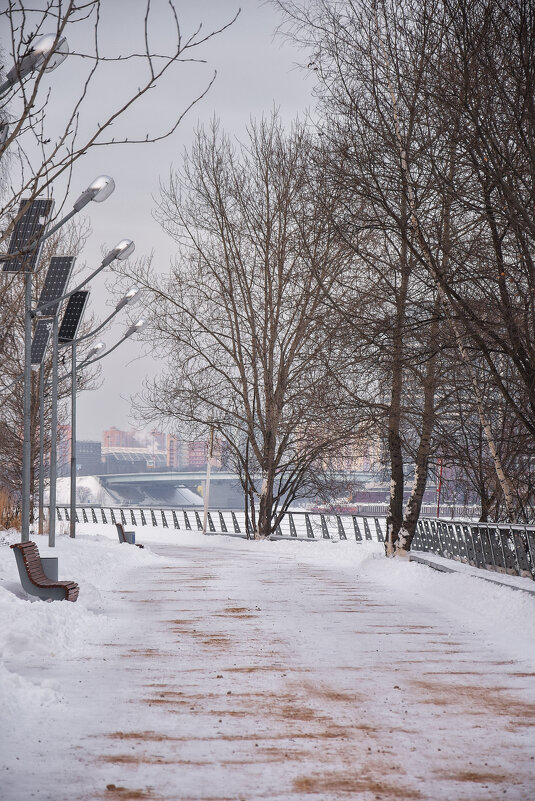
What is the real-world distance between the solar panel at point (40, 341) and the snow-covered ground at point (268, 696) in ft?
43.8

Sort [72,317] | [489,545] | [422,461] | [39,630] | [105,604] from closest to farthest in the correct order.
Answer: [39,630]
[105,604]
[489,545]
[422,461]
[72,317]

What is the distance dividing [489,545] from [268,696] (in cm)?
1272

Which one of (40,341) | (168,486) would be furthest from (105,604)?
(168,486)

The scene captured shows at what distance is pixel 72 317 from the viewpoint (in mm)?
26672

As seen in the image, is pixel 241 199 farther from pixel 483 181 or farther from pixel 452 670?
pixel 452 670

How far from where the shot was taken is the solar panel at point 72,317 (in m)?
26.2

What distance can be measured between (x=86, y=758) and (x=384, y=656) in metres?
4.40

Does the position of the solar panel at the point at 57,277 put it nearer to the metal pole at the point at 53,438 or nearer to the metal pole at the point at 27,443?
the metal pole at the point at 53,438

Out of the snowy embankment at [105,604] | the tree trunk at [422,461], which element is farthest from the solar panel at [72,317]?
the tree trunk at [422,461]

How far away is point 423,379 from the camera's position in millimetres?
19328

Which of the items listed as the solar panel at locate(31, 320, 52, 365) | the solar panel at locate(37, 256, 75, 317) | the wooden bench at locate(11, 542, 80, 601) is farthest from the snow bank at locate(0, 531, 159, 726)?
the solar panel at locate(31, 320, 52, 365)

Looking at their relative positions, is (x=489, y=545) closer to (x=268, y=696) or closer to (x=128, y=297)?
(x=128, y=297)

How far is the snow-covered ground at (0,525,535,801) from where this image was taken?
5.46 meters

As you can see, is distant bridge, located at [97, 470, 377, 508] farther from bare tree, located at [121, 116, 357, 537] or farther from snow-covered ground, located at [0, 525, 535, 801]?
snow-covered ground, located at [0, 525, 535, 801]
